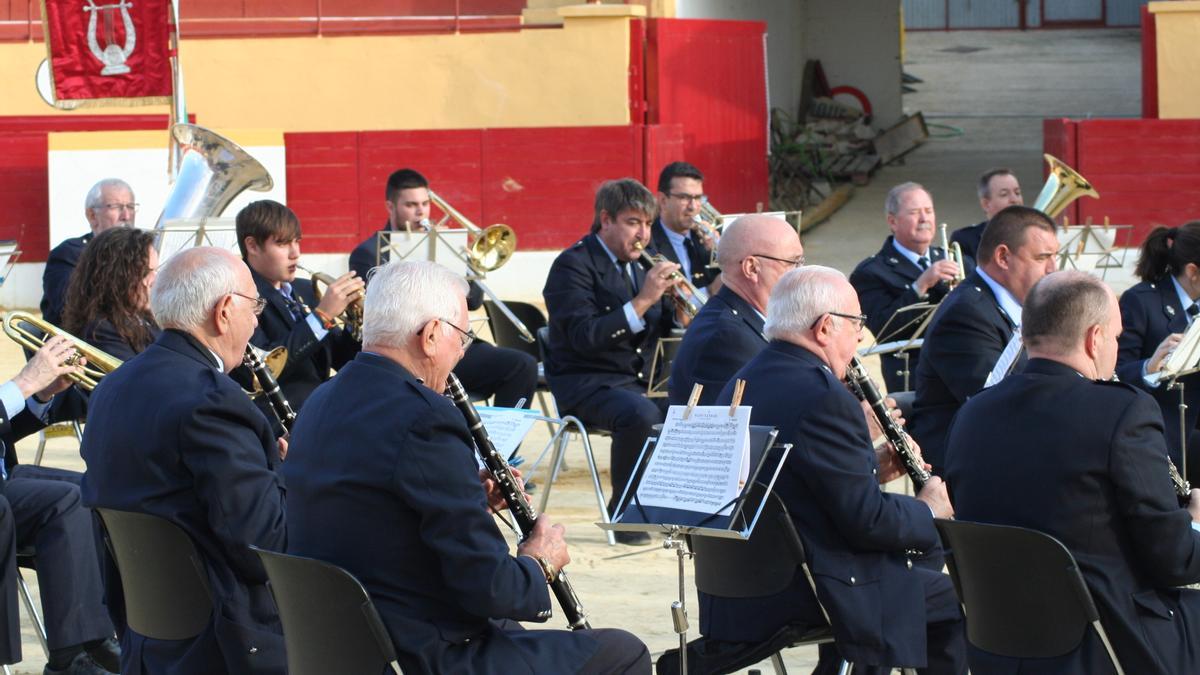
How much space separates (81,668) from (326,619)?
196 cm

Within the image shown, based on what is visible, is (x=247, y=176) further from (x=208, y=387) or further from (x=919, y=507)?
(x=919, y=507)

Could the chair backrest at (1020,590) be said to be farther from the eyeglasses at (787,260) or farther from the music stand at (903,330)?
the music stand at (903,330)

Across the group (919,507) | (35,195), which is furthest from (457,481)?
(35,195)

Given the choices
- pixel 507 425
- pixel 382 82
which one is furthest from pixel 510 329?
pixel 382 82

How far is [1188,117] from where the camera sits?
51.8ft

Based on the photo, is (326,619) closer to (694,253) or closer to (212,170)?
(694,253)

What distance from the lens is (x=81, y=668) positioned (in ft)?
17.1

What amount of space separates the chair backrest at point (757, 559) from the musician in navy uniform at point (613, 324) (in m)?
2.79

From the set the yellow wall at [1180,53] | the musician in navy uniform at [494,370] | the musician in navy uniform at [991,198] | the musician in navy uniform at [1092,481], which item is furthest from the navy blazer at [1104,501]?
the yellow wall at [1180,53]

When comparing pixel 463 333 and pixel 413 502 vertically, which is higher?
pixel 463 333

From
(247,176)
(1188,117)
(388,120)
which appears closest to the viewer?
(247,176)

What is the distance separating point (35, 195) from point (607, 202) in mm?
9980

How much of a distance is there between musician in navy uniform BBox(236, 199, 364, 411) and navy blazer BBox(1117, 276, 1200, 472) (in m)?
3.10

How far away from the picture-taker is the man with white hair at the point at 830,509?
4145 millimetres
